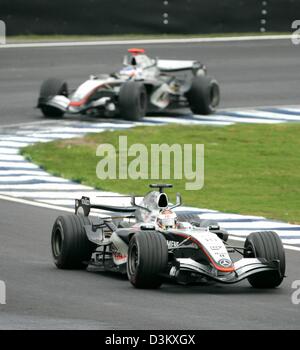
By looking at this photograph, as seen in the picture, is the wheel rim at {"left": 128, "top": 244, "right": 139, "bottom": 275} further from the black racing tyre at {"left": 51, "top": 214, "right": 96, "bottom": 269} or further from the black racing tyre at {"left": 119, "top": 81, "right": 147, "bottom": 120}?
the black racing tyre at {"left": 119, "top": 81, "right": 147, "bottom": 120}

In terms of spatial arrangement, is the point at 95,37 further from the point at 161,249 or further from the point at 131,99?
the point at 161,249

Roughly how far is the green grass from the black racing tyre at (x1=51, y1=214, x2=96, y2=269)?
13.3ft

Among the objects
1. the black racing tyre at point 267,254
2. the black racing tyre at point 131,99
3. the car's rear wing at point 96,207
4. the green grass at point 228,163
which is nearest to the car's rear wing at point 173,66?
the black racing tyre at point 131,99

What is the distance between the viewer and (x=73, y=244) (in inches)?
499

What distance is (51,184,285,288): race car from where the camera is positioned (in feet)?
37.6

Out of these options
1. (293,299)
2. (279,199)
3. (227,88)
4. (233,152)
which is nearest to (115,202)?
(279,199)

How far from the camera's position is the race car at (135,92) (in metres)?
24.4

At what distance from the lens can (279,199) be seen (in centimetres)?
1788

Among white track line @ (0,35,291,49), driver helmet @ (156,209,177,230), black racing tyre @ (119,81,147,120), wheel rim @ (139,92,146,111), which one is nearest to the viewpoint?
driver helmet @ (156,209,177,230)

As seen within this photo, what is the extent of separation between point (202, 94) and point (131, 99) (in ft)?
5.78

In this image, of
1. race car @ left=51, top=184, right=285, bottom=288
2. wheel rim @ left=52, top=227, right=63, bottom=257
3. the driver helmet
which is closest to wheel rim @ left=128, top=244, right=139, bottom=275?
race car @ left=51, top=184, right=285, bottom=288

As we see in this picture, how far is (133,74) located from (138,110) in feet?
3.09

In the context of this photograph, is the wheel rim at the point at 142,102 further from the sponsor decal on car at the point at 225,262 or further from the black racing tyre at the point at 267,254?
the sponsor decal on car at the point at 225,262

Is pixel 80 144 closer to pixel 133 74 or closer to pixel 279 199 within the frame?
pixel 133 74
